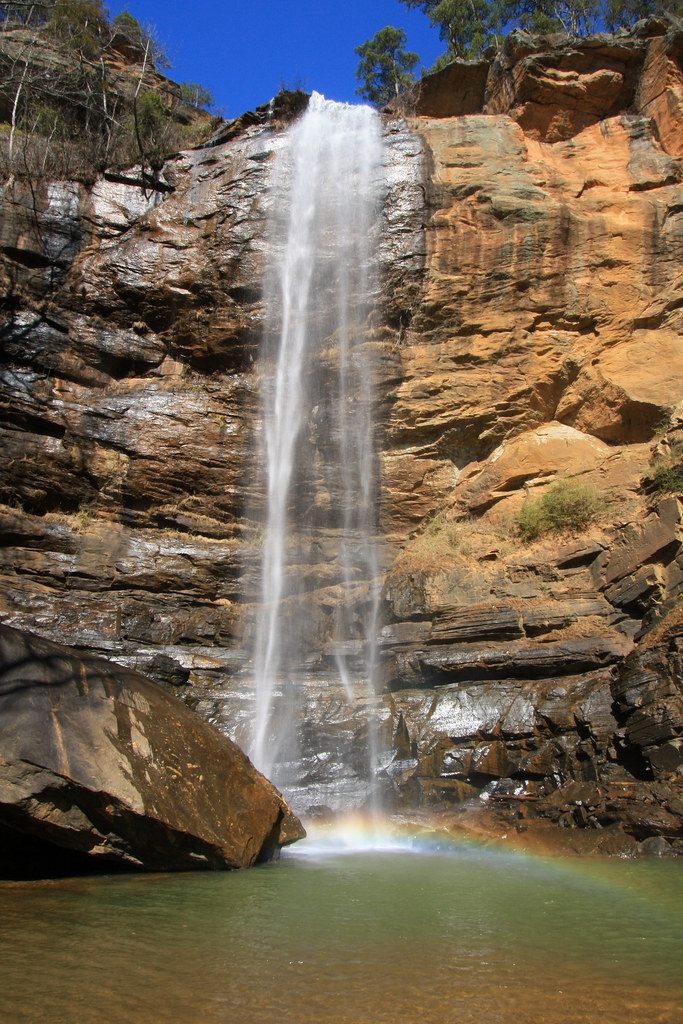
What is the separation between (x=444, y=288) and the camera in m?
15.6

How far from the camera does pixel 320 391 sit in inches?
623

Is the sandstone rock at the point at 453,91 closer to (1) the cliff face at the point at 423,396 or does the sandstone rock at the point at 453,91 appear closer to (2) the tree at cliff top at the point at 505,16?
(1) the cliff face at the point at 423,396

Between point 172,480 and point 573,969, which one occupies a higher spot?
point 172,480

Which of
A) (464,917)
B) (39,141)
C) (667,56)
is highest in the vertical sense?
(667,56)

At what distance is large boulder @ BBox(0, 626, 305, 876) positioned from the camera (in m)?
5.84

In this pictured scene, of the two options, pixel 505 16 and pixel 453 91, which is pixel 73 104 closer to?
pixel 453 91

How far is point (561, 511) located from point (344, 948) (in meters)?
10.2

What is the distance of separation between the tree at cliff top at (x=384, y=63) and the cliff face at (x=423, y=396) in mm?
16061

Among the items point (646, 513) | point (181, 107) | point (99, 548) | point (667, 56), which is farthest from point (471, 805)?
point (181, 107)

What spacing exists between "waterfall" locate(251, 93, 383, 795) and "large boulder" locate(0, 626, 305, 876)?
557 centimetres

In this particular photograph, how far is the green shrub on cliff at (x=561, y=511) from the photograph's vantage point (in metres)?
13.0

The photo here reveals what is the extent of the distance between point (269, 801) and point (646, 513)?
302 inches

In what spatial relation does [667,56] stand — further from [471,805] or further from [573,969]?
[573,969]

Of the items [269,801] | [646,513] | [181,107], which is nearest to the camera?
[269,801]
